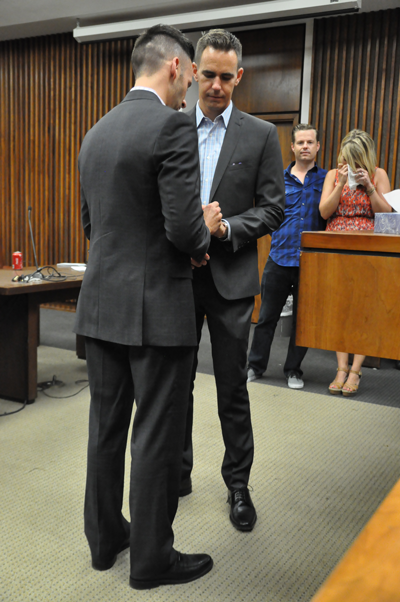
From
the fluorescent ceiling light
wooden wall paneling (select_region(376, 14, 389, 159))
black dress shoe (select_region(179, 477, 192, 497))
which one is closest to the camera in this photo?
black dress shoe (select_region(179, 477, 192, 497))

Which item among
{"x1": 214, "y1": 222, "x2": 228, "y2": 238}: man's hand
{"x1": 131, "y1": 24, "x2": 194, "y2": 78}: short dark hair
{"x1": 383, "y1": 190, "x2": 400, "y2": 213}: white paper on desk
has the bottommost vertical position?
{"x1": 214, "y1": 222, "x2": 228, "y2": 238}: man's hand

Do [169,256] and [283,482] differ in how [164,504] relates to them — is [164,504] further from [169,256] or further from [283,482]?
[283,482]

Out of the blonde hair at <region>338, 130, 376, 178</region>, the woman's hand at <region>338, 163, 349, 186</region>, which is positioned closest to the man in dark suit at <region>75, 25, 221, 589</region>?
the woman's hand at <region>338, 163, 349, 186</region>

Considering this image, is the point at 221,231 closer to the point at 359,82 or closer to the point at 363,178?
the point at 363,178

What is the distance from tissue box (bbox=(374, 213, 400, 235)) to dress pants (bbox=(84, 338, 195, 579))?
0.68m

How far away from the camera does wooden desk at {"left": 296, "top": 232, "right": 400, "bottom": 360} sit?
1359 millimetres

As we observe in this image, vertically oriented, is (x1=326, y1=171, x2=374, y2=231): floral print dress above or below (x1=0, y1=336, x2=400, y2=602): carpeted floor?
above

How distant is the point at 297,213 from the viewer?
3.68 meters

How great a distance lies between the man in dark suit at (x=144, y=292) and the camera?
4.40 feet

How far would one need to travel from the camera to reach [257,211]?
1851 mm

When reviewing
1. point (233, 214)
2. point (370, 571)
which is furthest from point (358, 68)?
point (370, 571)

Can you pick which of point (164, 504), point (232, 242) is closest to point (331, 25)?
point (232, 242)

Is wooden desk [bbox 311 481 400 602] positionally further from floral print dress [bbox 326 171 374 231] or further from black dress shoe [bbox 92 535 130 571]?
floral print dress [bbox 326 171 374 231]

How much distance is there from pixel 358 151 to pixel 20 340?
2369 mm
